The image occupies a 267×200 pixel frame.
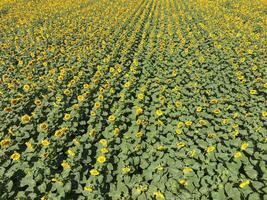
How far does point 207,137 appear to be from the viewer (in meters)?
4.34

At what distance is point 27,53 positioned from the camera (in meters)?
7.91

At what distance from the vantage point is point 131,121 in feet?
15.5

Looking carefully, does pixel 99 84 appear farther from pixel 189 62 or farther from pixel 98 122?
pixel 189 62

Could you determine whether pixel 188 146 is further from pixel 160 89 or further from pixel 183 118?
pixel 160 89

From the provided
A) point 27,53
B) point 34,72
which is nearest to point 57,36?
point 27,53

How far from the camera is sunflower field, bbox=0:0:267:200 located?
3.38 meters

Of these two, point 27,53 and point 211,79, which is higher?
point 27,53

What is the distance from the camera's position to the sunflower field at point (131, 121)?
3.38 metres

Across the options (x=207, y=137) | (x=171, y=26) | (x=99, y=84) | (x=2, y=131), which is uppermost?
(x=2, y=131)

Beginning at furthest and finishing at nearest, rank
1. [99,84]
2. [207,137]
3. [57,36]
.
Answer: [57,36] → [99,84] → [207,137]

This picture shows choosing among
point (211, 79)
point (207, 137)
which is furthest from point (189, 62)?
point (207, 137)

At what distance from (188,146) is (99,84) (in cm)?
Answer: 295

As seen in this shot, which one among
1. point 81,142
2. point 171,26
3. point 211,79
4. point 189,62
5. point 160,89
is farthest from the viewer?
point 171,26

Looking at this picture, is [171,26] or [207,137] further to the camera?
[171,26]
